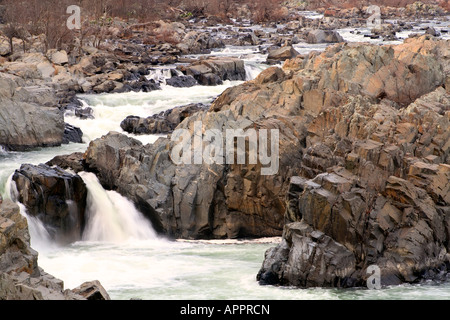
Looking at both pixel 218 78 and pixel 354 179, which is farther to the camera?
pixel 218 78

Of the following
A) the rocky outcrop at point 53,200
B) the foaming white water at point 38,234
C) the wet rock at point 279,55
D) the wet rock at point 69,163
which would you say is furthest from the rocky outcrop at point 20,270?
the wet rock at point 279,55

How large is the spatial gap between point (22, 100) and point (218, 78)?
41.6 feet

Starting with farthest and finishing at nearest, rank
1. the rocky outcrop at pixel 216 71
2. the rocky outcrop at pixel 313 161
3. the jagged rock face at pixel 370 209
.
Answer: the rocky outcrop at pixel 216 71, the rocky outcrop at pixel 313 161, the jagged rock face at pixel 370 209

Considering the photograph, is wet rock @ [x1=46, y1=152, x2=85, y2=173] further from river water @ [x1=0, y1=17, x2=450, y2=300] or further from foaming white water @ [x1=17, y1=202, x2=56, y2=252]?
foaming white water @ [x1=17, y1=202, x2=56, y2=252]

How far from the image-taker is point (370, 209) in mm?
16234

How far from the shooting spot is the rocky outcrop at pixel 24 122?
27.1 meters

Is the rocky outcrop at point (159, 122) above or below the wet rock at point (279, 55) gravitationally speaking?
below

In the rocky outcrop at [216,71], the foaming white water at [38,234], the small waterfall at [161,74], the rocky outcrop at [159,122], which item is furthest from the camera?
the small waterfall at [161,74]

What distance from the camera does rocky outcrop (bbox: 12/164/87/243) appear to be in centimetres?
1980

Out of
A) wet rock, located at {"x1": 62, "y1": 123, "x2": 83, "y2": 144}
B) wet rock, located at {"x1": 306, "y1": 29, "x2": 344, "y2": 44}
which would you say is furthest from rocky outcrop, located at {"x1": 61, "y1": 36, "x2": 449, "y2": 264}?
wet rock, located at {"x1": 306, "y1": 29, "x2": 344, "y2": 44}

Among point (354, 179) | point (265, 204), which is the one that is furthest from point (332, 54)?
point (354, 179)

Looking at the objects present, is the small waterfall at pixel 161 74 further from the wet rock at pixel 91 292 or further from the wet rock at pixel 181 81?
the wet rock at pixel 91 292
